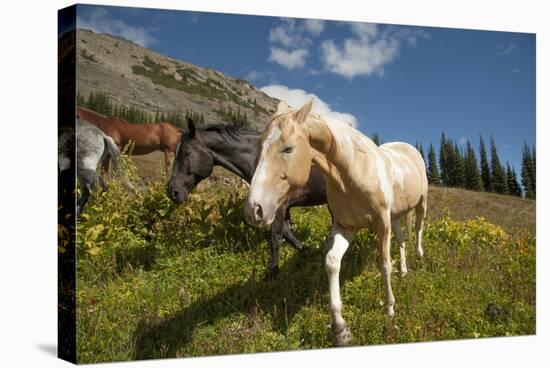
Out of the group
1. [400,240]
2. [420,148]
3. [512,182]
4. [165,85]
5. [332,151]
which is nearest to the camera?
[332,151]

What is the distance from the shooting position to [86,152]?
5203mm

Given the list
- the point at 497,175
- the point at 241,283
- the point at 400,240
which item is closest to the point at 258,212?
the point at 241,283

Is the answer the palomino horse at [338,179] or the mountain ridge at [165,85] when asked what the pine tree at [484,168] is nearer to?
the palomino horse at [338,179]

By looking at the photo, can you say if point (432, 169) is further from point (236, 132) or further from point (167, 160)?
point (167, 160)

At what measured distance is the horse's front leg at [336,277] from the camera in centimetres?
521

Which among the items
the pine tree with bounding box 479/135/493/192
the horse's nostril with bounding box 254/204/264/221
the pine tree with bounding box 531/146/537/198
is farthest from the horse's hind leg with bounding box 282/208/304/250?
the pine tree with bounding box 531/146/537/198

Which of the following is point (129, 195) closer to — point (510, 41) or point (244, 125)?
point (244, 125)

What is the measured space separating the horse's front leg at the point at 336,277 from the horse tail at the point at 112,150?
193 cm

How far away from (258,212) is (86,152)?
155 cm

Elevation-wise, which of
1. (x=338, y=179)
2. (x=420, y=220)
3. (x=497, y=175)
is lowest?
(x=420, y=220)

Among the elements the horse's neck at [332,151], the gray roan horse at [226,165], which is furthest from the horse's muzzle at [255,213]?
the gray roan horse at [226,165]

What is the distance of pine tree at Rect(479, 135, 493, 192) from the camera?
685 centimetres

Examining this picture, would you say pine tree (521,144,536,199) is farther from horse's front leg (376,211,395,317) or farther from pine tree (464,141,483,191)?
horse's front leg (376,211,395,317)

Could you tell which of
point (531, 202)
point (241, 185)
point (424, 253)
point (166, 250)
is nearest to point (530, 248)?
point (531, 202)
